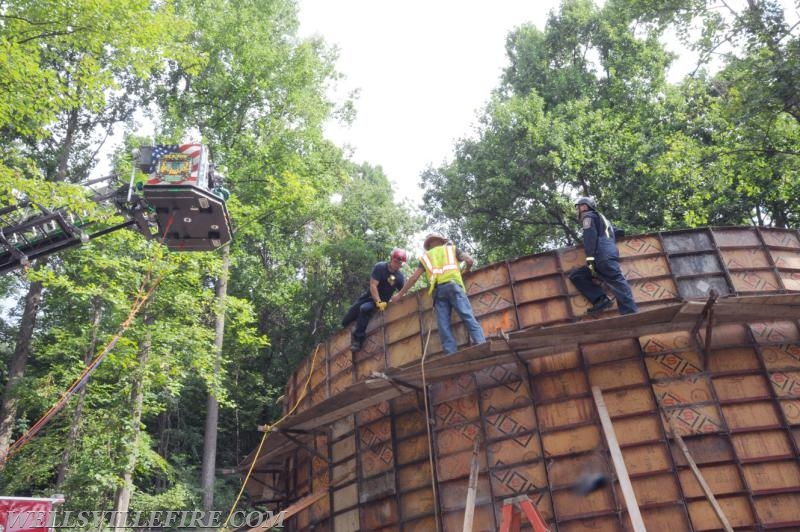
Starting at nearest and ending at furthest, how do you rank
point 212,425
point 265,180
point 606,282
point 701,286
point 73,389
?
point 73,389, point 606,282, point 701,286, point 212,425, point 265,180

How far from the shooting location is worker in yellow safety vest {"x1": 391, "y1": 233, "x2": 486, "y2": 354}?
30.8 ft

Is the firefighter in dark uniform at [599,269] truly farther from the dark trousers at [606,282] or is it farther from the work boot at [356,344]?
the work boot at [356,344]

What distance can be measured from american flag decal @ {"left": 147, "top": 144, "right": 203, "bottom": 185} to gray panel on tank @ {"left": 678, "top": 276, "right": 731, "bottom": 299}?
8.28 metres

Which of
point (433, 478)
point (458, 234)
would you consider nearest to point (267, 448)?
point (433, 478)

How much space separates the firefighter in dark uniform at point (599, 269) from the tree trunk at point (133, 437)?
1310 cm

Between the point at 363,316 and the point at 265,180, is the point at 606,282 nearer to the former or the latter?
the point at 363,316

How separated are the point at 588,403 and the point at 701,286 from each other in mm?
2855

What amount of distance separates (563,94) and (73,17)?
67.8 ft

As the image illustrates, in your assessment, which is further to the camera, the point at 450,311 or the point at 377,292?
the point at 377,292

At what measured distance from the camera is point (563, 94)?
2703 cm

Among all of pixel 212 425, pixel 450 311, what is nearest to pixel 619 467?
pixel 450 311

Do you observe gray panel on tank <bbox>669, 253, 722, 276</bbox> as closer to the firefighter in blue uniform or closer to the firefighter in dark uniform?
the firefighter in dark uniform

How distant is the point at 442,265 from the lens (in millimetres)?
9875

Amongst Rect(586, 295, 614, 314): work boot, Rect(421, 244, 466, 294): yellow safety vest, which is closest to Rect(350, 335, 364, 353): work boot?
Rect(421, 244, 466, 294): yellow safety vest
